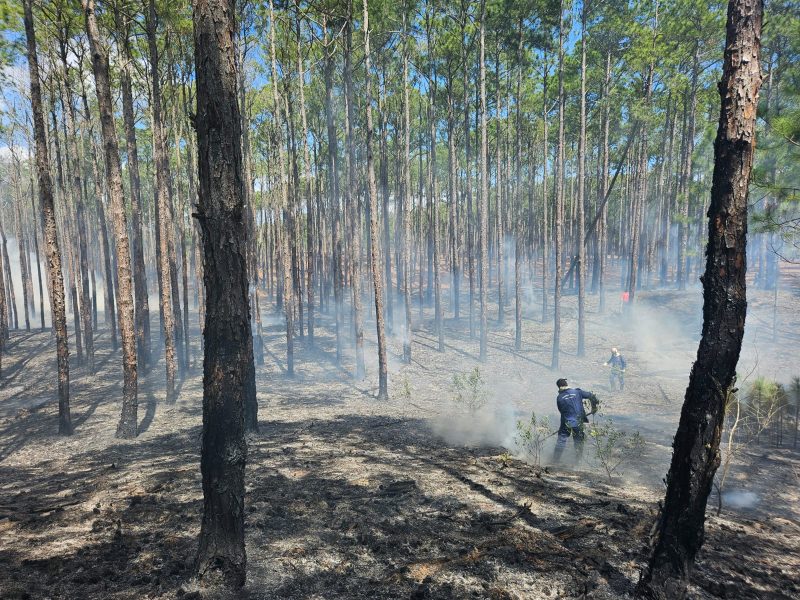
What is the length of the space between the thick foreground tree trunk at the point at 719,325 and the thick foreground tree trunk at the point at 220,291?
3.67m

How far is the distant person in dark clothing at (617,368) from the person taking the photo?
15.4 metres

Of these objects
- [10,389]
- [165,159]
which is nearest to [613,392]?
[165,159]

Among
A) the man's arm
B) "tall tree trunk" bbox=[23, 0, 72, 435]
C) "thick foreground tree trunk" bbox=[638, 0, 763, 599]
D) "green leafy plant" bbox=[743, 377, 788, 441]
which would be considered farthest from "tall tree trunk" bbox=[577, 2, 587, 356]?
"tall tree trunk" bbox=[23, 0, 72, 435]

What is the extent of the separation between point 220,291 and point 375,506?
3.60 meters

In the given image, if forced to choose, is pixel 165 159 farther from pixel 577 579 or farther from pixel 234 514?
pixel 577 579

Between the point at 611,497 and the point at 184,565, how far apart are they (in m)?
5.44

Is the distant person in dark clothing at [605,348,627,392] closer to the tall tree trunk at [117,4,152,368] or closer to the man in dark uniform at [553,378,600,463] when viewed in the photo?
the man in dark uniform at [553,378,600,463]

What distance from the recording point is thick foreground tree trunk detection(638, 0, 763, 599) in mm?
3430

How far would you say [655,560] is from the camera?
3.54 metres

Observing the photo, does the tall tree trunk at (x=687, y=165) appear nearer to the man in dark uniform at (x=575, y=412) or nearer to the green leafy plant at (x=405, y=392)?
the green leafy plant at (x=405, y=392)

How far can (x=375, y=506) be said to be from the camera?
18.1 ft

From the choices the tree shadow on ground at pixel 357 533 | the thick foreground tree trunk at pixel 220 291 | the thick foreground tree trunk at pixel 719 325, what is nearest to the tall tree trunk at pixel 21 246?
the tree shadow on ground at pixel 357 533

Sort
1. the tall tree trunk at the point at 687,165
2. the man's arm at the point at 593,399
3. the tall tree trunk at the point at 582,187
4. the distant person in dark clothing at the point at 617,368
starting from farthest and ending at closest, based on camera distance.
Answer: the tall tree trunk at the point at 687,165
the tall tree trunk at the point at 582,187
the distant person in dark clothing at the point at 617,368
the man's arm at the point at 593,399

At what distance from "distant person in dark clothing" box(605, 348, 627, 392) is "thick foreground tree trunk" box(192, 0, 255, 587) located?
48.0ft
